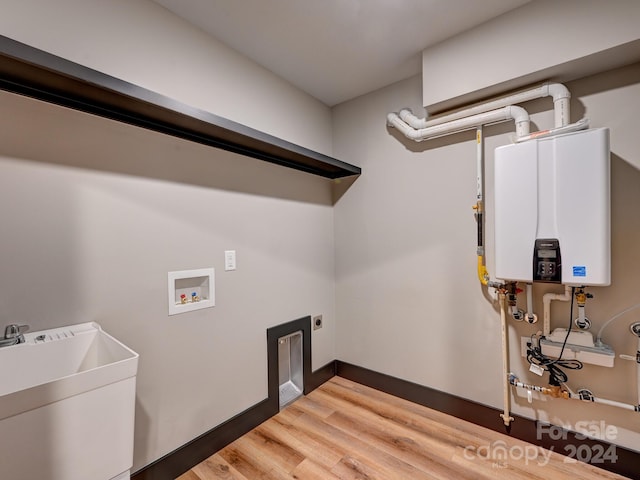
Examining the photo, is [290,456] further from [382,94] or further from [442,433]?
[382,94]

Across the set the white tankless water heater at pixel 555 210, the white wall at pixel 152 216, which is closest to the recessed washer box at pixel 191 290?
the white wall at pixel 152 216

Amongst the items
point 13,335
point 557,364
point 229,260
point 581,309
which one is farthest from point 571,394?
point 13,335

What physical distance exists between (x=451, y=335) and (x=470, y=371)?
26 centimetres

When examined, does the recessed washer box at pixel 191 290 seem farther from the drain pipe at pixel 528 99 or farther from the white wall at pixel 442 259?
the drain pipe at pixel 528 99

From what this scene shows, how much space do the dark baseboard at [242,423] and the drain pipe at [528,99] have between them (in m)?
1.87

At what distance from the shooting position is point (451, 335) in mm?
2123

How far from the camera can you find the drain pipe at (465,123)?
5.65 ft

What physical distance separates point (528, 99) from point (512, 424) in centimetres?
204

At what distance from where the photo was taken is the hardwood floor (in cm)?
161

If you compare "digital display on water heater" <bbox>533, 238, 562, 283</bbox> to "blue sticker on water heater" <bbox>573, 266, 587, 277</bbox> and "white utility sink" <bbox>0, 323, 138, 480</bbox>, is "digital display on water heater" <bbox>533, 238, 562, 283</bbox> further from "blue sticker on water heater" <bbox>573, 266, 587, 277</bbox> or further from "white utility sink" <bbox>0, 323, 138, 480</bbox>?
"white utility sink" <bbox>0, 323, 138, 480</bbox>

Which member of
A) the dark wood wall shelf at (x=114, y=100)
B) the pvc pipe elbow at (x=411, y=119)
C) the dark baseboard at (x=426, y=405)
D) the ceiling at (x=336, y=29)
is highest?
the ceiling at (x=336, y=29)

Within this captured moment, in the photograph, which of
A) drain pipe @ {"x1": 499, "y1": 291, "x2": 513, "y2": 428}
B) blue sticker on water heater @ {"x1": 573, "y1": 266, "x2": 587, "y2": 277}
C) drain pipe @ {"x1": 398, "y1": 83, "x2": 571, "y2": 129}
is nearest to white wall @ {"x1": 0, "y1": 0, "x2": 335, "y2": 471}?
drain pipe @ {"x1": 398, "y1": 83, "x2": 571, "y2": 129}

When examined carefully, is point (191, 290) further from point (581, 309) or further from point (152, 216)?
point (581, 309)

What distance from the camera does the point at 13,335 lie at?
1.12 m
